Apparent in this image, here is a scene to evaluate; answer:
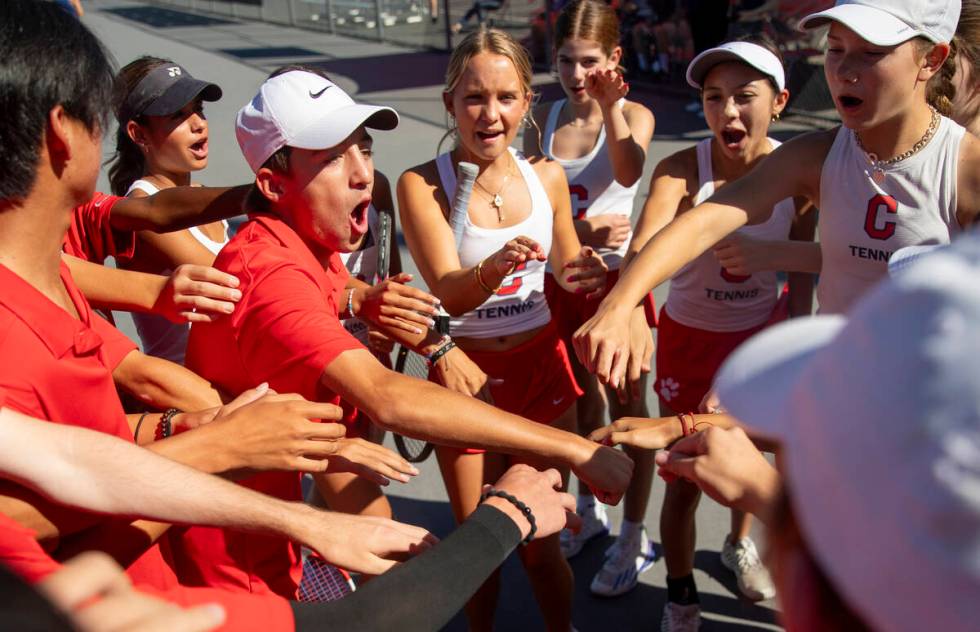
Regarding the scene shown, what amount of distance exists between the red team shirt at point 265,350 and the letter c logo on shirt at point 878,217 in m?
1.32

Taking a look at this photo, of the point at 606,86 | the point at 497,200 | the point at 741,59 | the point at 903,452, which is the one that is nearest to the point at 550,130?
the point at 606,86

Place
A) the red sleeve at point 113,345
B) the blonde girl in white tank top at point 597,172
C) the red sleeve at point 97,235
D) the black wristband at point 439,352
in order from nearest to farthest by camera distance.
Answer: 1. the red sleeve at point 113,345
2. the black wristband at point 439,352
3. the red sleeve at point 97,235
4. the blonde girl in white tank top at point 597,172

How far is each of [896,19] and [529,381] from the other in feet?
4.94

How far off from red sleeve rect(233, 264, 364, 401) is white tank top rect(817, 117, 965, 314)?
51.1 inches

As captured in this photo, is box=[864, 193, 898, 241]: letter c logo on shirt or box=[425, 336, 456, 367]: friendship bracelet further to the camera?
box=[425, 336, 456, 367]: friendship bracelet

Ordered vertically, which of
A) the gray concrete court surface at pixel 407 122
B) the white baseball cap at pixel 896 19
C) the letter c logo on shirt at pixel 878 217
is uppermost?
the white baseball cap at pixel 896 19

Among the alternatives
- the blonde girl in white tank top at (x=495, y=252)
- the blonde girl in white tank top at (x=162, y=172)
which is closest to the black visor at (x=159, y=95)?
the blonde girl in white tank top at (x=162, y=172)

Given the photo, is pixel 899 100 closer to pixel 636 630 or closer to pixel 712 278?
pixel 712 278

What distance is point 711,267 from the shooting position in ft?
10.0

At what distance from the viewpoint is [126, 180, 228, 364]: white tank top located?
2914 millimetres

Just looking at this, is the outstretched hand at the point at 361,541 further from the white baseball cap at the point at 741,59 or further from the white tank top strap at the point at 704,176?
the white baseball cap at the point at 741,59

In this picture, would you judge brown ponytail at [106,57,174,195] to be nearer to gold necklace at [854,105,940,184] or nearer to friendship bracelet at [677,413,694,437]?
friendship bracelet at [677,413,694,437]

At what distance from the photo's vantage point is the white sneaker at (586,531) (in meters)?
3.60

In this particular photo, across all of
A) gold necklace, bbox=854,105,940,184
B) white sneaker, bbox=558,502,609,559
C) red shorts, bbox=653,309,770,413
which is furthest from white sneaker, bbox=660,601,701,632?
gold necklace, bbox=854,105,940,184
